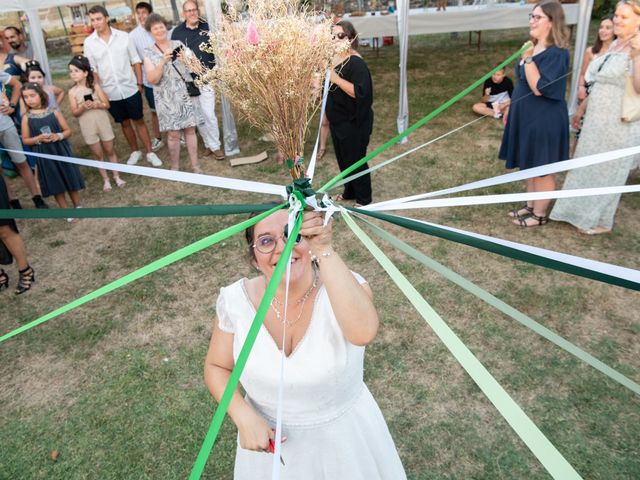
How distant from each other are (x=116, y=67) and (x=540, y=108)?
16.7ft

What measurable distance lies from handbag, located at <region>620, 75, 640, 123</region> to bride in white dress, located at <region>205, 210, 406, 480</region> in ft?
12.2

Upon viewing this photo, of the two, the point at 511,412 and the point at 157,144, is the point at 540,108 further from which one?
the point at 157,144

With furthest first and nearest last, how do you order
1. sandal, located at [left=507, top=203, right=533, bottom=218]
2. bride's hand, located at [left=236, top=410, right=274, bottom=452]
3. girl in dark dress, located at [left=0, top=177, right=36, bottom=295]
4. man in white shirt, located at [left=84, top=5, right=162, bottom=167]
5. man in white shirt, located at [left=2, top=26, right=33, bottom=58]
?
man in white shirt, located at [left=2, top=26, right=33, bottom=58]
man in white shirt, located at [left=84, top=5, right=162, bottom=167]
sandal, located at [left=507, top=203, right=533, bottom=218]
girl in dark dress, located at [left=0, top=177, right=36, bottom=295]
bride's hand, located at [left=236, top=410, right=274, bottom=452]

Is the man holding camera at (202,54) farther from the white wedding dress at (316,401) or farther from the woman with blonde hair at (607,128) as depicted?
the white wedding dress at (316,401)

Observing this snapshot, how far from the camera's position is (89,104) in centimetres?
618

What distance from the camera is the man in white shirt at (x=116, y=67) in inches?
259

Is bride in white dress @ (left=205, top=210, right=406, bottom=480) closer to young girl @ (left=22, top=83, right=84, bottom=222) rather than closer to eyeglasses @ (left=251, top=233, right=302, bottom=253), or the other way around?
eyeglasses @ (left=251, top=233, right=302, bottom=253)

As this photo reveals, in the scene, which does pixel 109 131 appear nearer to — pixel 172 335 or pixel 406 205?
pixel 172 335

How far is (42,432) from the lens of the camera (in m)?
3.28

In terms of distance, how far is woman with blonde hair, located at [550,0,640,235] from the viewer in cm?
415

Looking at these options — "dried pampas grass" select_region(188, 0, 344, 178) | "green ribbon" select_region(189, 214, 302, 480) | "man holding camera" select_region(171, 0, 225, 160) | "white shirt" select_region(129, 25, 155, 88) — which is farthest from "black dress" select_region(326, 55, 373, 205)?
"green ribbon" select_region(189, 214, 302, 480)

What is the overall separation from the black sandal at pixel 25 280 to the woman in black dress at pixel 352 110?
10.5 feet

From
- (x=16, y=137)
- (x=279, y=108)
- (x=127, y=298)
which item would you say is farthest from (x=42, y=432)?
(x=16, y=137)

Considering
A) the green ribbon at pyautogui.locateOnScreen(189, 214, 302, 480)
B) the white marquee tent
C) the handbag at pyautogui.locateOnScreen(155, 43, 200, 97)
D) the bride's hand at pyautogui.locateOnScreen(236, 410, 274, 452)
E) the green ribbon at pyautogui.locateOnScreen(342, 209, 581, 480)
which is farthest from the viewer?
the white marquee tent
